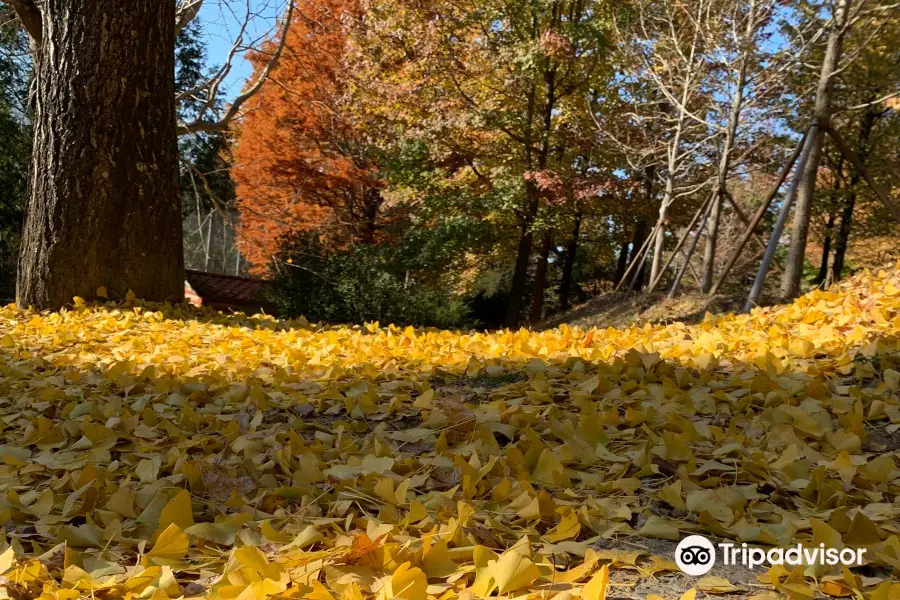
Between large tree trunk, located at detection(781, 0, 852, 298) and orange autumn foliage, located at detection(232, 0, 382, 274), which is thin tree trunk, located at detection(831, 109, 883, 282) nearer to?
large tree trunk, located at detection(781, 0, 852, 298)

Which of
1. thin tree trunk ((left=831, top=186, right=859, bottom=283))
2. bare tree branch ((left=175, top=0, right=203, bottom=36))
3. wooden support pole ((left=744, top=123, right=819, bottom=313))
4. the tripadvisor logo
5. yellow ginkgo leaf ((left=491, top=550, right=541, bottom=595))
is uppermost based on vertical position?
bare tree branch ((left=175, top=0, right=203, bottom=36))

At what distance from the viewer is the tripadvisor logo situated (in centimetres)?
95

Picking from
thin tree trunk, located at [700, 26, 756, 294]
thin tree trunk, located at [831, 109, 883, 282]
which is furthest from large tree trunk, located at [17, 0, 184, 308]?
thin tree trunk, located at [831, 109, 883, 282]

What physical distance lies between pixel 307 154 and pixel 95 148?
9.28m

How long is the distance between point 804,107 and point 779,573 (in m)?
11.6

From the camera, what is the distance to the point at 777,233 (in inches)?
161

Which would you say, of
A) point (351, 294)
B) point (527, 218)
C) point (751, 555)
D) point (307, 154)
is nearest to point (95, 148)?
point (751, 555)

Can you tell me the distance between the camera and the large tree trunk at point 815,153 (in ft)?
14.6

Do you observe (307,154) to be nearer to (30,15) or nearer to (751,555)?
(30,15)

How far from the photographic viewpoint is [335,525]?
3.53 ft

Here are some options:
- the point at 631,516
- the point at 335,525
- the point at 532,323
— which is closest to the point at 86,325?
the point at 335,525

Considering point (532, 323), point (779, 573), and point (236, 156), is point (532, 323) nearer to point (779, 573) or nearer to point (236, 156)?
point (236, 156)

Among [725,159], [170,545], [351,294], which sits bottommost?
[170,545]

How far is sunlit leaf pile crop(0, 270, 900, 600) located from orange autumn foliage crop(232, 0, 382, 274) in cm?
1012
